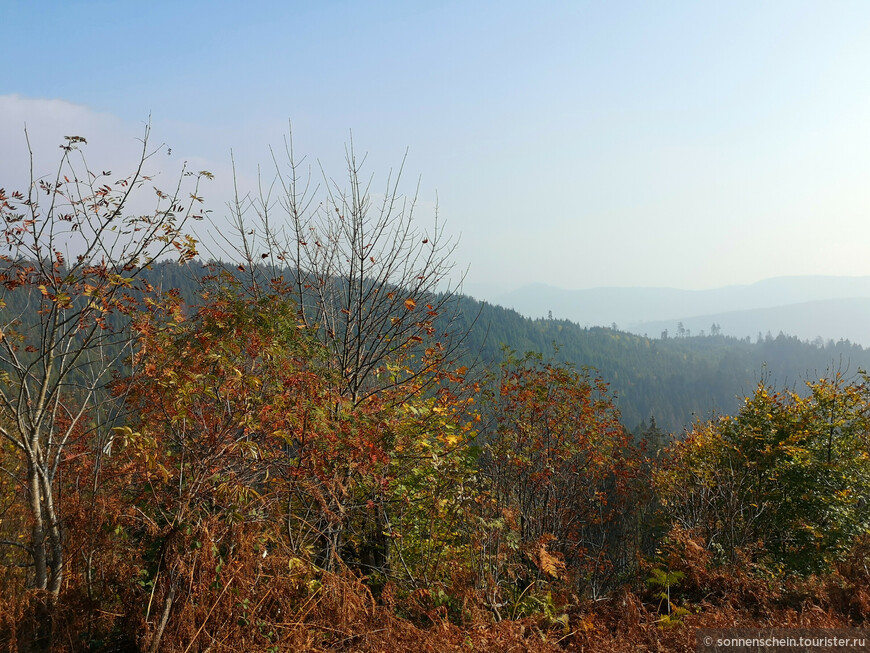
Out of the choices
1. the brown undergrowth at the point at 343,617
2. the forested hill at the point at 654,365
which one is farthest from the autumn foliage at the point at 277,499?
the forested hill at the point at 654,365

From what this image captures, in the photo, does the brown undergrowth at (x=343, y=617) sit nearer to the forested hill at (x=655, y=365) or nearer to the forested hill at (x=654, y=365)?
the forested hill at (x=654, y=365)

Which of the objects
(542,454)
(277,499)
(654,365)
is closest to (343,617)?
(277,499)

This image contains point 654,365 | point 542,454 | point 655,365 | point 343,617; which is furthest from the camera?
point 654,365

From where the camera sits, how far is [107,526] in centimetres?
442

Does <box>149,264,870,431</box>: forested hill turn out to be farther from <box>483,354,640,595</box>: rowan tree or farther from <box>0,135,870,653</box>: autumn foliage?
<box>0,135,870,653</box>: autumn foliage

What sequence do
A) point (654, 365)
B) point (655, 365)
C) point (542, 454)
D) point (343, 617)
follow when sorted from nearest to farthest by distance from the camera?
point (343, 617), point (542, 454), point (655, 365), point (654, 365)

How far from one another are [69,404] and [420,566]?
7.76 metres

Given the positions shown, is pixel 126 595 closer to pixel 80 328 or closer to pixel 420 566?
pixel 80 328

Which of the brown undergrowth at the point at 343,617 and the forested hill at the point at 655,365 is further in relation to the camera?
the forested hill at the point at 655,365

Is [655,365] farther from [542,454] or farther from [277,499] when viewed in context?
[277,499]

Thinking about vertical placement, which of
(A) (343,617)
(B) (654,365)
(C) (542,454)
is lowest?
(B) (654,365)

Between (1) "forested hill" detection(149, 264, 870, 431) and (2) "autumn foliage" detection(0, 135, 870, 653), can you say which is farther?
(1) "forested hill" detection(149, 264, 870, 431)

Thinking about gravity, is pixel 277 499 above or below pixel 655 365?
above

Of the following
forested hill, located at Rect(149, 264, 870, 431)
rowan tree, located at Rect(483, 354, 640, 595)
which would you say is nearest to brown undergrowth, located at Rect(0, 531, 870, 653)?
rowan tree, located at Rect(483, 354, 640, 595)
